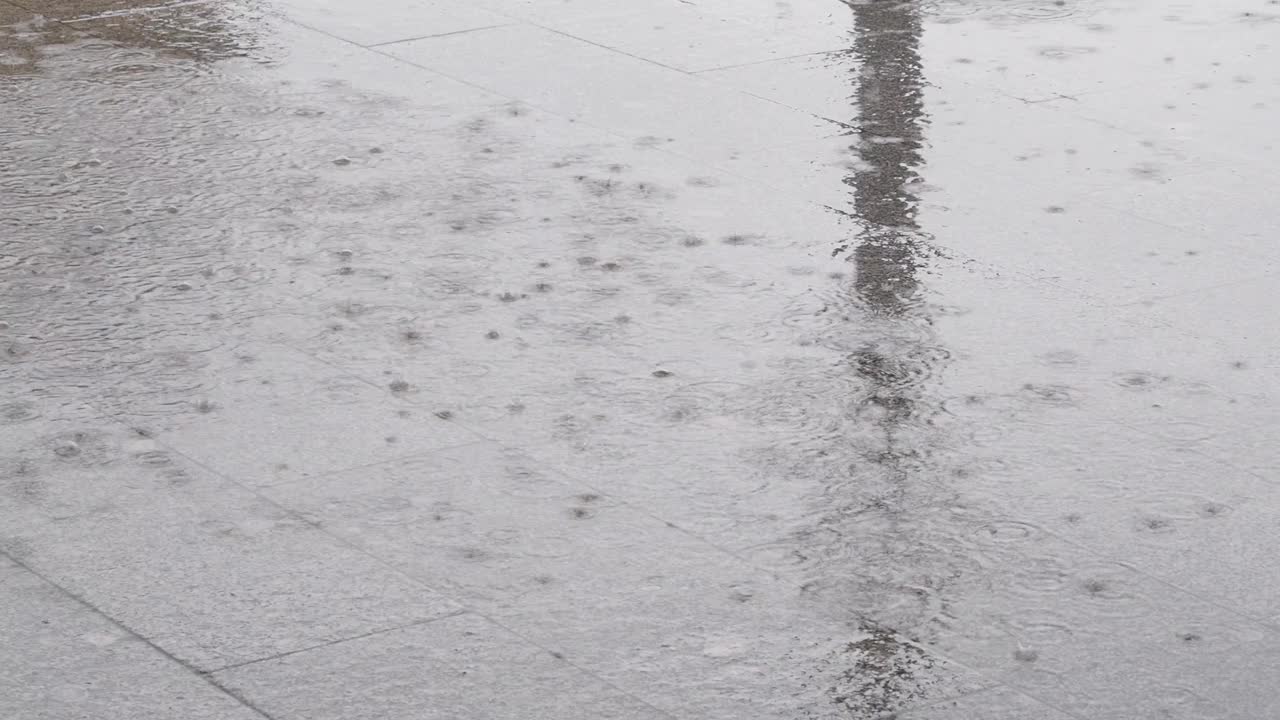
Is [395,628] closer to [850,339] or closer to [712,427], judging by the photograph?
[712,427]

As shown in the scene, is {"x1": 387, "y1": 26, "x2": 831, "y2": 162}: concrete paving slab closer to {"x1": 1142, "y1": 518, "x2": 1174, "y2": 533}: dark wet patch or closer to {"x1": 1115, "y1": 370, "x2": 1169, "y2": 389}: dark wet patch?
{"x1": 1115, "y1": 370, "x2": 1169, "y2": 389}: dark wet patch

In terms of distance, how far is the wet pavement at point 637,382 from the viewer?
416 centimetres

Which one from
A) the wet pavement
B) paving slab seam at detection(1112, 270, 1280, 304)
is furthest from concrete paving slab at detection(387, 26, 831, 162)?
paving slab seam at detection(1112, 270, 1280, 304)

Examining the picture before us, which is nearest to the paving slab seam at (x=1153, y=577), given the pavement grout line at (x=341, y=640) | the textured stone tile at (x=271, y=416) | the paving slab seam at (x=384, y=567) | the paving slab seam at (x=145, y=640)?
the paving slab seam at (x=384, y=567)

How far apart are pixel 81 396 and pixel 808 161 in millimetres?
3603

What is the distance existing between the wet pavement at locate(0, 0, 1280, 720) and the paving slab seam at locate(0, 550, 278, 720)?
1cm

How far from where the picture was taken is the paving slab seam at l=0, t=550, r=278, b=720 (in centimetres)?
392

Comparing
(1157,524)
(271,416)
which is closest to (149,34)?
(271,416)

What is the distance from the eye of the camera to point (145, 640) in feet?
13.7

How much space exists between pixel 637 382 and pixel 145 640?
198 centimetres

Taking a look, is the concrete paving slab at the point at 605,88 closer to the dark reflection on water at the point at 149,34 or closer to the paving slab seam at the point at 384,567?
the dark reflection on water at the point at 149,34

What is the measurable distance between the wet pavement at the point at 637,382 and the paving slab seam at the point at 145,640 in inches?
0.6

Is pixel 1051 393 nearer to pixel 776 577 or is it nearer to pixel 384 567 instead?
pixel 776 577

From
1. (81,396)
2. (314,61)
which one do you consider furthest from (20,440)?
(314,61)
